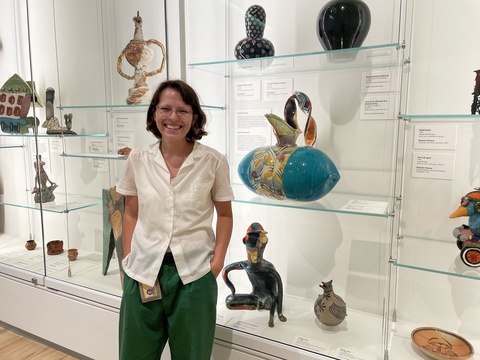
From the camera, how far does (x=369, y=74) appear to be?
152cm

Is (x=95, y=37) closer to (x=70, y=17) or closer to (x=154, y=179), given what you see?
(x=70, y=17)

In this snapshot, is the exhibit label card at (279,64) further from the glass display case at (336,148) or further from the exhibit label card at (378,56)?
the exhibit label card at (378,56)

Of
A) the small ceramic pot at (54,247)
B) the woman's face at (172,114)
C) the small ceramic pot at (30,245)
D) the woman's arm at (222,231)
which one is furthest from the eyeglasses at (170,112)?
the small ceramic pot at (30,245)

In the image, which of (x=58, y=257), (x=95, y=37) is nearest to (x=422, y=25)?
(x=95, y=37)

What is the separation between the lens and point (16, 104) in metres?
2.18

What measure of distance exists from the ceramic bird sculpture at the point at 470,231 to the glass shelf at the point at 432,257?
0.07m

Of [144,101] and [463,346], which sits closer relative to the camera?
[463,346]

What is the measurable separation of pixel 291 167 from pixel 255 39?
591mm

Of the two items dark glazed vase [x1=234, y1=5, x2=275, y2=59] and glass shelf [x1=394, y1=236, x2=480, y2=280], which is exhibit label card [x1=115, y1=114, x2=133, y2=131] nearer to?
dark glazed vase [x1=234, y1=5, x2=275, y2=59]

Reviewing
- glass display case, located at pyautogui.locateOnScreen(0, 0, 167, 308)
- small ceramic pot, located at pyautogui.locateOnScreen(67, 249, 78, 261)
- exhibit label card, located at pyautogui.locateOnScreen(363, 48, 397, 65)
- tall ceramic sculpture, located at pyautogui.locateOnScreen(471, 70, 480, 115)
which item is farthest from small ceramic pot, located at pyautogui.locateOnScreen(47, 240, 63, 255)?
tall ceramic sculpture, located at pyautogui.locateOnScreen(471, 70, 480, 115)

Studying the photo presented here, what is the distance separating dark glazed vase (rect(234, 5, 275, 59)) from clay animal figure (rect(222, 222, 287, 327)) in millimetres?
713

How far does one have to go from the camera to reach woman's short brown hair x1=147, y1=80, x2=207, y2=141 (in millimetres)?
1175

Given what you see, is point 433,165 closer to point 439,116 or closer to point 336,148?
point 439,116

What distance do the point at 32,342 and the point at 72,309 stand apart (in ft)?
1.59
